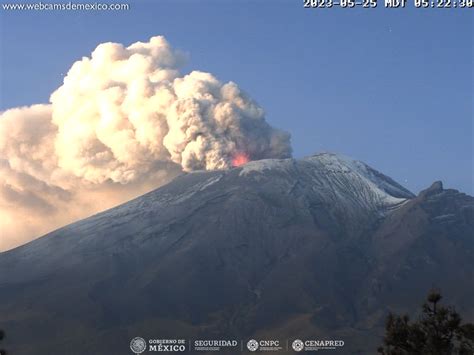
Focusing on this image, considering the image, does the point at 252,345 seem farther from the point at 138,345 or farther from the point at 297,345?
the point at 138,345

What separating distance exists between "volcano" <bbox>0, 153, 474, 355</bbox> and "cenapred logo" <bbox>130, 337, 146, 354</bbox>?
111cm

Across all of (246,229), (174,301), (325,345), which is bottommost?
(325,345)

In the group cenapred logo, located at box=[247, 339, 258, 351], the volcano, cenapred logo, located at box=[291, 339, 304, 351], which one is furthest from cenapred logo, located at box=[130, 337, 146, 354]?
cenapred logo, located at box=[291, 339, 304, 351]

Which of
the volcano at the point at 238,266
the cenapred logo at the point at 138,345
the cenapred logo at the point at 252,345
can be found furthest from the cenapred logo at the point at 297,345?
the cenapred logo at the point at 138,345

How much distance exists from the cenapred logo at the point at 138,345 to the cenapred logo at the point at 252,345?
16.0 metres

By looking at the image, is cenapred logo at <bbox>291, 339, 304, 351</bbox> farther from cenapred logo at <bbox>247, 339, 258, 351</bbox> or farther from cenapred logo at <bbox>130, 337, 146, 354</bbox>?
cenapred logo at <bbox>130, 337, 146, 354</bbox>

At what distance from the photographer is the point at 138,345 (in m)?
145

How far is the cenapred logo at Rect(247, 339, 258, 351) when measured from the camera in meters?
141

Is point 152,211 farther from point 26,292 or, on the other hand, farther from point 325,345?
point 325,345

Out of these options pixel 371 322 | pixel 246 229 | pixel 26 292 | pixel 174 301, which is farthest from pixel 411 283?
pixel 26 292

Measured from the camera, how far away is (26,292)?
16400 cm

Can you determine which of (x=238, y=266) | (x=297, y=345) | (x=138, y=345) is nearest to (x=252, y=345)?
(x=297, y=345)

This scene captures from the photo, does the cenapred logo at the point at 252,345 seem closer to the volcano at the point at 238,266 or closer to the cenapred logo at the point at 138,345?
the volcano at the point at 238,266

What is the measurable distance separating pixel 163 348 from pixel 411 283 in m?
49.3
